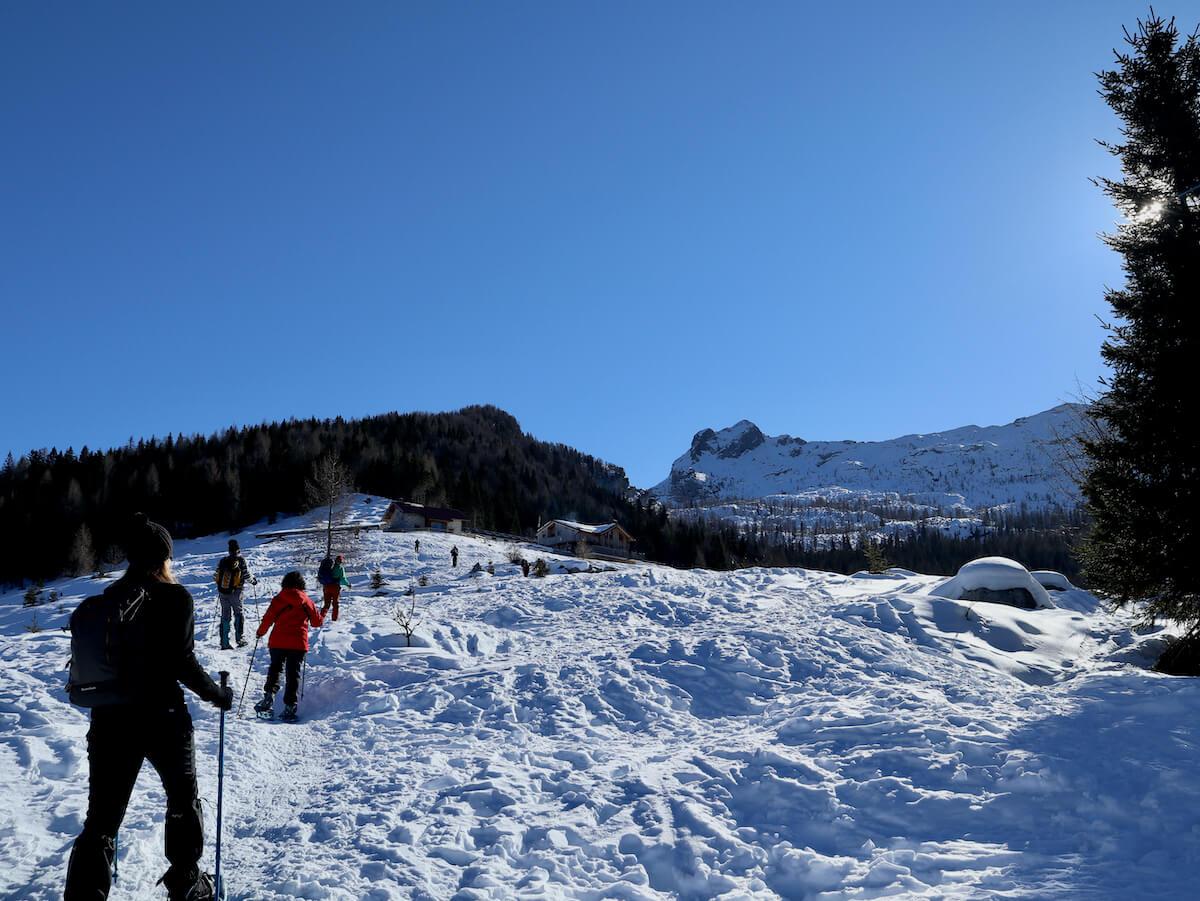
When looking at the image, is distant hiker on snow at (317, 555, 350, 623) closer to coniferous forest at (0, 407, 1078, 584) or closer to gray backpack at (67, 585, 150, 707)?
gray backpack at (67, 585, 150, 707)

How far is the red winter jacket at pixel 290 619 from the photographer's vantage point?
925cm

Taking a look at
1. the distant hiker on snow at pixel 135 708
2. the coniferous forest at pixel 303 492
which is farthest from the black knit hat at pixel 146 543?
the coniferous forest at pixel 303 492

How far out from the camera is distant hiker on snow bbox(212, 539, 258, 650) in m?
13.0

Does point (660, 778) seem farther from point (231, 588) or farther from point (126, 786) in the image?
point (231, 588)

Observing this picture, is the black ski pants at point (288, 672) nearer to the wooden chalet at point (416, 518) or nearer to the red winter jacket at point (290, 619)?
the red winter jacket at point (290, 619)

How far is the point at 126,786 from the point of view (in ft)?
12.4

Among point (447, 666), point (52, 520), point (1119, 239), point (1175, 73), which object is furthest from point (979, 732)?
point (52, 520)

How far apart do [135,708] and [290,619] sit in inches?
230

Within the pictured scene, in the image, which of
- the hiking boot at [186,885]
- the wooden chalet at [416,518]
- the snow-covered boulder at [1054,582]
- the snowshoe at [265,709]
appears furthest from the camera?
the wooden chalet at [416,518]

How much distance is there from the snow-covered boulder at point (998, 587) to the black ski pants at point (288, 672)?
65.6ft

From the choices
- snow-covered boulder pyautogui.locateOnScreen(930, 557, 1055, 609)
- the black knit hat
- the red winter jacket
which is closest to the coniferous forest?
snow-covered boulder pyautogui.locateOnScreen(930, 557, 1055, 609)

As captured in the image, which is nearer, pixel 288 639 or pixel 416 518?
pixel 288 639

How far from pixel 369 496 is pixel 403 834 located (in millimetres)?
85751

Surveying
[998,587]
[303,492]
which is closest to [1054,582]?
[998,587]
